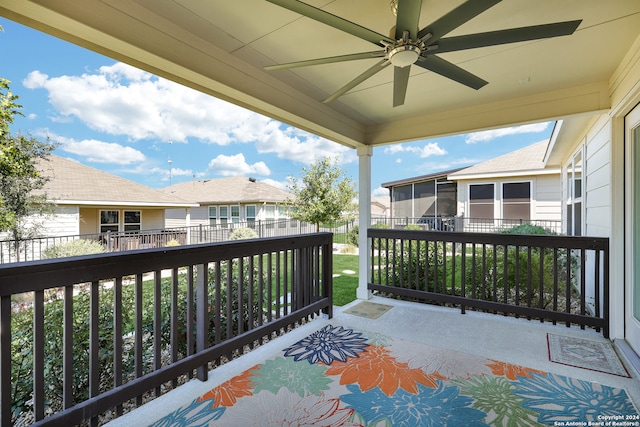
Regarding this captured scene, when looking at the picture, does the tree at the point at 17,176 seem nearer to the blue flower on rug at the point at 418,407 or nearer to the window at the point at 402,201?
the blue flower on rug at the point at 418,407

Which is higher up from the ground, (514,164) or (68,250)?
(514,164)

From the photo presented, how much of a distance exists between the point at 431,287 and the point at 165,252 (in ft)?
11.6

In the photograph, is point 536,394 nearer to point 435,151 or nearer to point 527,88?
point 527,88

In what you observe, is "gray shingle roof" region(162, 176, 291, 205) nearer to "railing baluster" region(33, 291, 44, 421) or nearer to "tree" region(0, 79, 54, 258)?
"tree" region(0, 79, 54, 258)

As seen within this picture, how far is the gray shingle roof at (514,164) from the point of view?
8953mm

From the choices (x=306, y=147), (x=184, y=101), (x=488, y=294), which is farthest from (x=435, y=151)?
(x=488, y=294)

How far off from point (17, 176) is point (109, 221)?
16.8 feet

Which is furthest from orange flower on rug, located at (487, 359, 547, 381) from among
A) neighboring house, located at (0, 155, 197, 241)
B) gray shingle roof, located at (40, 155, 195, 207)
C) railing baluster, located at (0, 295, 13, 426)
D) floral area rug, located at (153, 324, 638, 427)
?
gray shingle roof, located at (40, 155, 195, 207)

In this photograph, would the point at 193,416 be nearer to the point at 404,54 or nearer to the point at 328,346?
the point at 328,346

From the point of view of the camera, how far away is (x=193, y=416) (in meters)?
1.81

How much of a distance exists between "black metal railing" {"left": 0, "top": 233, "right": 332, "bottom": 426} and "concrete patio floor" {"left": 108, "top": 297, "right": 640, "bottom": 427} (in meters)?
0.12

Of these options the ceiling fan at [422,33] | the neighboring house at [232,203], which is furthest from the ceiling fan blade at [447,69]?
the neighboring house at [232,203]

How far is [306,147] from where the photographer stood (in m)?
40.7

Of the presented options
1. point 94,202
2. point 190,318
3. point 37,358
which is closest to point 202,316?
point 190,318
